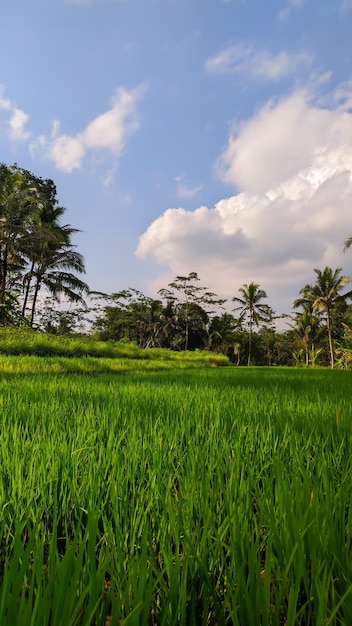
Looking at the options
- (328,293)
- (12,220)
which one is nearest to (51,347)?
(12,220)

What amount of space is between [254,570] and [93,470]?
0.64m

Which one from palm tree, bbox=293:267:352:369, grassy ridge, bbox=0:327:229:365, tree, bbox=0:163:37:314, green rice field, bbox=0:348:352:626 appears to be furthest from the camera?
palm tree, bbox=293:267:352:369

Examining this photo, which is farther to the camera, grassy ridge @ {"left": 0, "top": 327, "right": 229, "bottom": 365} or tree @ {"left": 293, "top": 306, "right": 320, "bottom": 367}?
tree @ {"left": 293, "top": 306, "right": 320, "bottom": 367}

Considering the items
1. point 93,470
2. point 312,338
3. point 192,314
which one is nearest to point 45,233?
point 192,314

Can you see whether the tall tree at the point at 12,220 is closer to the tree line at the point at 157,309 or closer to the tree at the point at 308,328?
the tree line at the point at 157,309

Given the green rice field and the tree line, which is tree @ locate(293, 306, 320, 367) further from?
the green rice field

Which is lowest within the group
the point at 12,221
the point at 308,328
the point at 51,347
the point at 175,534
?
the point at 175,534

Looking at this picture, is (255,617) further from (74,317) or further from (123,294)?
(123,294)

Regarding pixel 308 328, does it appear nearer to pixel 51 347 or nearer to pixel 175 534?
pixel 51 347

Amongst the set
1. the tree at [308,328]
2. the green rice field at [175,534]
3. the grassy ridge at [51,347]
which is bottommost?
the green rice field at [175,534]

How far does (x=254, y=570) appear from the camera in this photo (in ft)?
1.87

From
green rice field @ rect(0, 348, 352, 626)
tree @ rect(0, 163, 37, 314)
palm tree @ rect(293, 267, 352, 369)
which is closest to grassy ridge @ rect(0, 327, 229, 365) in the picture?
tree @ rect(0, 163, 37, 314)

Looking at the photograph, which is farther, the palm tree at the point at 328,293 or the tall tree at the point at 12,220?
the palm tree at the point at 328,293

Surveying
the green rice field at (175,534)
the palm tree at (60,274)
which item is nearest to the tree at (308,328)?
the palm tree at (60,274)
